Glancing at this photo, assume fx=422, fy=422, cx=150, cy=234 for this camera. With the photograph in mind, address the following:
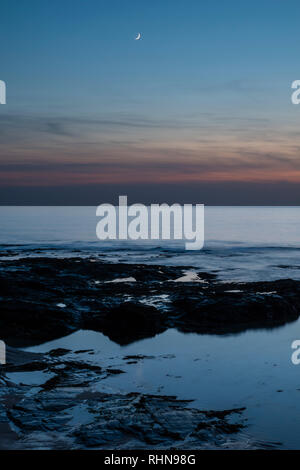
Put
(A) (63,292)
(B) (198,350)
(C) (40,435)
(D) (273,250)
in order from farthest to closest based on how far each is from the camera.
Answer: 1. (D) (273,250)
2. (A) (63,292)
3. (B) (198,350)
4. (C) (40,435)

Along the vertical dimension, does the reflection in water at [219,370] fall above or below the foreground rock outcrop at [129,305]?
below

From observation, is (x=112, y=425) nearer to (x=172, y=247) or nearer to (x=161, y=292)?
(x=161, y=292)

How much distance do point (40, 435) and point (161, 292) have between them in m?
9.96

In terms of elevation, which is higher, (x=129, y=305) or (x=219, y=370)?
(x=129, y=305)

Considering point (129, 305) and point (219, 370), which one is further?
point (129, 305)

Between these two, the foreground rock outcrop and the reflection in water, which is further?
the foreground rock outcrop

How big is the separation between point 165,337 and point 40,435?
17.1 feet

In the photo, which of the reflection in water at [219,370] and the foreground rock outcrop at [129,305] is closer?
the reflection in water at [219,370]

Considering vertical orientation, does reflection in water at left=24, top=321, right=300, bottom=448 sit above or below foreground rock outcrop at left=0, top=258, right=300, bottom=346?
below

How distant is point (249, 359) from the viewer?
8.68 m

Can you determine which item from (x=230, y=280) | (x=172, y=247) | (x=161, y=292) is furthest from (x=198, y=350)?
(x=172, y=247)

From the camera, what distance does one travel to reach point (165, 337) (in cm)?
1002
